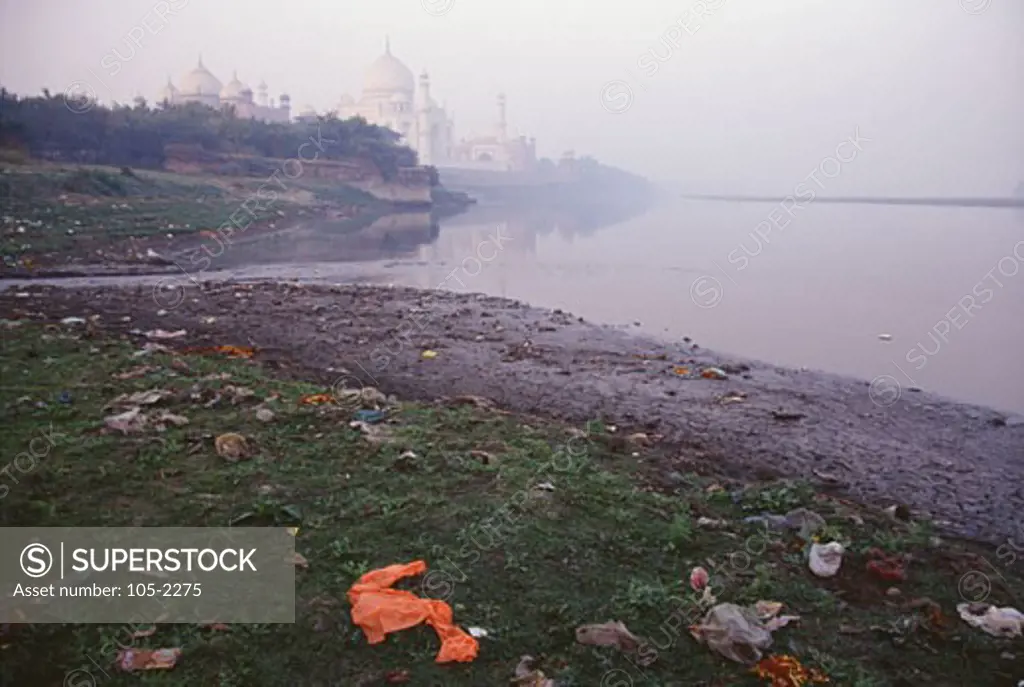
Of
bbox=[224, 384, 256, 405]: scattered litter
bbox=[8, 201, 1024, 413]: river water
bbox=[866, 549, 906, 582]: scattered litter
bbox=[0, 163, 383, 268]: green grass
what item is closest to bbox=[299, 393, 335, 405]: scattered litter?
bbox=[224, 384, 256, 405]: scattered litter

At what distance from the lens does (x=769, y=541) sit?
3.39 m

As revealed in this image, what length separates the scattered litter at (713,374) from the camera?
6887mm

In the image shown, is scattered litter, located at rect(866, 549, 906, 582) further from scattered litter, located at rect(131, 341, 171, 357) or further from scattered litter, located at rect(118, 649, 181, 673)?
scattered litter, located at rect(131, 341, 171, 357)

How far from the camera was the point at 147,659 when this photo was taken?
2.43 meters

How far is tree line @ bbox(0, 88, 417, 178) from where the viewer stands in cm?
2936

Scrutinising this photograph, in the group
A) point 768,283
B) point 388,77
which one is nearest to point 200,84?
point 388,77

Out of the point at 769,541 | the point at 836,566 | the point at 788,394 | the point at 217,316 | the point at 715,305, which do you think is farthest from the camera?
the point at 715,305

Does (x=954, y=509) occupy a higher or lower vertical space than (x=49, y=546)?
lower

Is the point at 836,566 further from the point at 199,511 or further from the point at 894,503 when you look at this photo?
the point at 199,511

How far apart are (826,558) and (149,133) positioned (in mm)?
38225

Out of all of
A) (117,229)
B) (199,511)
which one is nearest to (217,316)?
(199,511)

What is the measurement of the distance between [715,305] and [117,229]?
1200 centimetres

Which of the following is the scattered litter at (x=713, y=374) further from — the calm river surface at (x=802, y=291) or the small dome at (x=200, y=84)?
the small dome at (x=200, y=84)

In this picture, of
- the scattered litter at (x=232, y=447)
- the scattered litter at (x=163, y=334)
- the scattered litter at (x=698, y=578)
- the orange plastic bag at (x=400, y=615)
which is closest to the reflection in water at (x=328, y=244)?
the scattered litter at (x=163, y=334)
